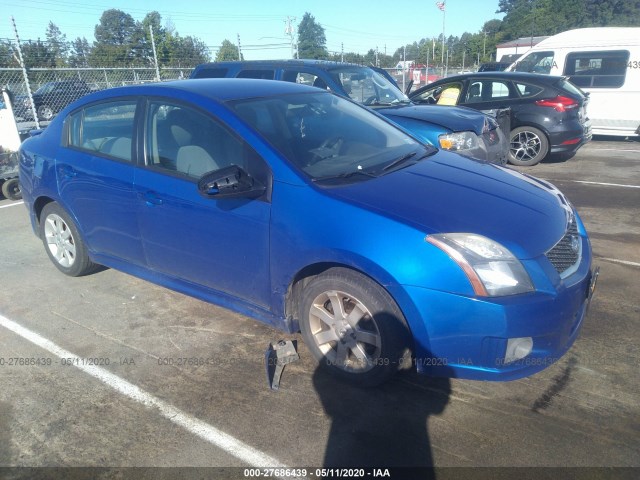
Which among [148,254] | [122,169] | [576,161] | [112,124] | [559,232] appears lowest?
[576,161]

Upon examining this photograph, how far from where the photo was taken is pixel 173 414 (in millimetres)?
2820

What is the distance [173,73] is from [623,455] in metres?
18.5

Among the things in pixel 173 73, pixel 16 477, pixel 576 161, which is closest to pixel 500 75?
pixel 576 161

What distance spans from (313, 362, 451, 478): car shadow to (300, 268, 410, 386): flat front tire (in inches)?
4.1

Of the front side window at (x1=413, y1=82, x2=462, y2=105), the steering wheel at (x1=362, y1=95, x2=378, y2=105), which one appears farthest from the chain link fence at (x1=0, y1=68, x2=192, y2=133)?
the steering wheel at (x1=362, y1=95, x2=378, y2=105)

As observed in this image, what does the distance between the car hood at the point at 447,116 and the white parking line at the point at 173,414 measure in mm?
4386

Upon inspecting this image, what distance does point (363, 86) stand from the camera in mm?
7469

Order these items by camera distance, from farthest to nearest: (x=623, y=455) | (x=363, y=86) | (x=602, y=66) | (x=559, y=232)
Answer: (x=602, y=66)
(x=363, y=86)
(x=559, y=232)
(x=623, y=455)

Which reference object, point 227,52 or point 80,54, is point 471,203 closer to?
point 80,54

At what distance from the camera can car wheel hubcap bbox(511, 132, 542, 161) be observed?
873 centimetres

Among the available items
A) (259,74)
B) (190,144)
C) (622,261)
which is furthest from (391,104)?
(190,144)

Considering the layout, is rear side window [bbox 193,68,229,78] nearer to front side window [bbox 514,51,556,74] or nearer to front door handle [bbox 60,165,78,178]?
front door handle [bbox 60,165,78,178]

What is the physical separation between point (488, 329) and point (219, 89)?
2394 millimetres

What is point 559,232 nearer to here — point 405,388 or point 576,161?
point 405,388
